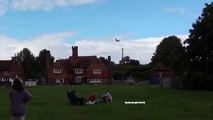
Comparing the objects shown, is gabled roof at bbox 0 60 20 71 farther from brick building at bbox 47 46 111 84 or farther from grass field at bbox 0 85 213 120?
grass field at bbox 0 85 213 120

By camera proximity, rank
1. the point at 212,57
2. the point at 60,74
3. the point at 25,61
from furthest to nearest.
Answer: the point at 25,61
the point at 60,74
the point at 212,57

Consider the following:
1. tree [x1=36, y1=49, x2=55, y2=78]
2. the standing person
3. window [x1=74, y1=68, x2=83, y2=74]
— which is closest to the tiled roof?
window [x1=74, y1=68, x2=83, y2=74]

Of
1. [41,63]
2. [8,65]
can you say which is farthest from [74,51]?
[41,63]

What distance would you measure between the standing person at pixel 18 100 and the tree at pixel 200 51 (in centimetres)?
5484

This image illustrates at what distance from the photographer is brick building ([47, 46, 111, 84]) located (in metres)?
152

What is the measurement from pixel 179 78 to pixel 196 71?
6925mm

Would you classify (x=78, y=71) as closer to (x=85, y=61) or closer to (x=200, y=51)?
(x=85, y=61)

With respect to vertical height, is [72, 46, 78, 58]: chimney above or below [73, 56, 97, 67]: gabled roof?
above

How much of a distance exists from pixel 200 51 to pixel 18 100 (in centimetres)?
6058

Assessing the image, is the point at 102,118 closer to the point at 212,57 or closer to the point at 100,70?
the point at 212,57

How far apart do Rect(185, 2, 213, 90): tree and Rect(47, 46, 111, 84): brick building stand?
256 feet

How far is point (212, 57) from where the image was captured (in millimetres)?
70000

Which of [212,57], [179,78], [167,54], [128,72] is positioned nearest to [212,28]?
[212,57]

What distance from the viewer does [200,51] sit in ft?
240
